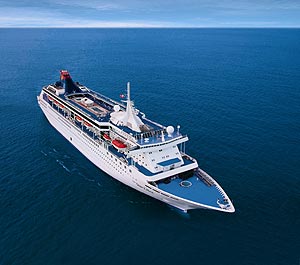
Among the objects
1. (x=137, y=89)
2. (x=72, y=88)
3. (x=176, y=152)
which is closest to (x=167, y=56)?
(x=137, y=89)

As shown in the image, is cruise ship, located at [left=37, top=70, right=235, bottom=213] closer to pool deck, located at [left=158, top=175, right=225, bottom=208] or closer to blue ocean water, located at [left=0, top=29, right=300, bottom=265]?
pool deck, located at [left=158, top=175, right=225, bottom=208]

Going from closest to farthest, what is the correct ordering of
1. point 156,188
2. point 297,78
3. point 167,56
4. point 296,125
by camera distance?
point 156,188, point 296,125, point 297,78, point 167,56

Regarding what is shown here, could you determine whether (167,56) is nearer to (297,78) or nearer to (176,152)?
(297,78)

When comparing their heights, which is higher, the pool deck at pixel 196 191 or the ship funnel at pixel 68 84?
the ship funnel at pixel 68 84

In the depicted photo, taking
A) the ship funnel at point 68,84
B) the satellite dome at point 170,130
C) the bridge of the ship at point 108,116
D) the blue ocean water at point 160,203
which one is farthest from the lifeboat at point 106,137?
the ship funnel at point 68,84

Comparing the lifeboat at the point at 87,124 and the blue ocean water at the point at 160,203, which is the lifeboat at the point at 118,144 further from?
the lifeboat at the point at 87,124

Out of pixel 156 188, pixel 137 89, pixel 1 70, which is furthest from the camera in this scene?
pixel 1 70

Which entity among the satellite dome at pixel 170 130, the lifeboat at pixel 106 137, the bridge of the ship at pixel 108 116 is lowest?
the lifeboat at pixel 106 137
